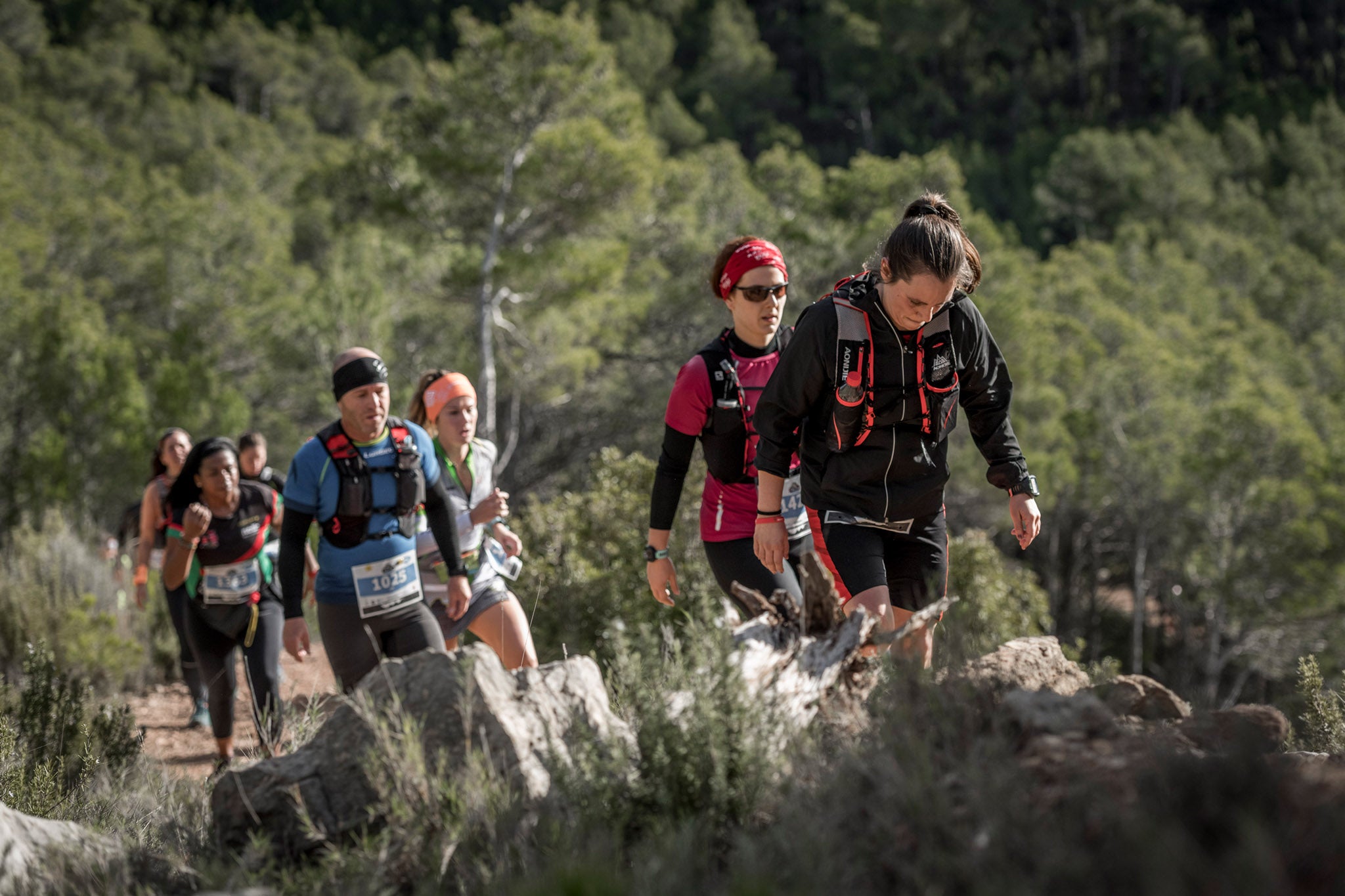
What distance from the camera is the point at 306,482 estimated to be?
3.61m

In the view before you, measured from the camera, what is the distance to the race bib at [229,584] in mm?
4750

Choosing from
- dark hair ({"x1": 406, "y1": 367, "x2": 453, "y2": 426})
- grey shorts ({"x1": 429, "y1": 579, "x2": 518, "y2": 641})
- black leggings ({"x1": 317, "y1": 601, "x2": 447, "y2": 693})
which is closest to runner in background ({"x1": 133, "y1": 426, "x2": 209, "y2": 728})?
dark hair ({"x1": 406, "y1": 367, "x2": 453, "y2": 426})

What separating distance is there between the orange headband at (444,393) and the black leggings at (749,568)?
3.78 feet

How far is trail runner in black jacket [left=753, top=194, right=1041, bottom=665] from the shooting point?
3.03 meters

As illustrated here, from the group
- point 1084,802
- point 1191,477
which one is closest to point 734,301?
point 1084,802

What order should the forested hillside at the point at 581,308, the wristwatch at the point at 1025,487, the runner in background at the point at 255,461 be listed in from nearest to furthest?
the wristwatch at the point at 1025,487, the runner in background at the point at 255,461, the forested hillside at the point at 581,308

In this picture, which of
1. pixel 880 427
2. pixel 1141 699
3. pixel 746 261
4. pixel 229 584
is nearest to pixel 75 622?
pixel 229 584

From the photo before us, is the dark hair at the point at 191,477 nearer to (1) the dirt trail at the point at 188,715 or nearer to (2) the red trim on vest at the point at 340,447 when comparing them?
(1) the dirt trail at the point at 188,715

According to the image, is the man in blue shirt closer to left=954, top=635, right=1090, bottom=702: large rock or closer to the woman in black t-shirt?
the woman in black t-shirt

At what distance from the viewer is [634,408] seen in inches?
776

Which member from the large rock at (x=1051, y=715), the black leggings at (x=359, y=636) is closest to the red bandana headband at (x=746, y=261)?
the black leggings at (x=359, y=636)

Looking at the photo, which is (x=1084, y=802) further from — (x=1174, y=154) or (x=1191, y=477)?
(x=1174, y=154)

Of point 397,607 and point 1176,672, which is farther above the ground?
point 397,607

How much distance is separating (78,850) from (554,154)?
51.8ft
